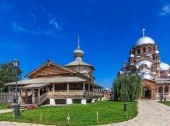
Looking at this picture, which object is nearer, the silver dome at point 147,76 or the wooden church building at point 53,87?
the wooden church building at point 53,87

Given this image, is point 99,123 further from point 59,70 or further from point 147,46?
point 147,46

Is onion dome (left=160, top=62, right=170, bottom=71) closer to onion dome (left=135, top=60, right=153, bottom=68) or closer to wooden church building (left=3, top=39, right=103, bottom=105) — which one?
onion dome (left=135, top=60, right=153, bottom=68)

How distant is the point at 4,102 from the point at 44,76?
7.92 metres

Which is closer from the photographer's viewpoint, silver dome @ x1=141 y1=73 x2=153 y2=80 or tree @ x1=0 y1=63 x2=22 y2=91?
tree @ x1=0 y1=63 x2=22 y2=91

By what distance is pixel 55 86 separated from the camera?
143ft

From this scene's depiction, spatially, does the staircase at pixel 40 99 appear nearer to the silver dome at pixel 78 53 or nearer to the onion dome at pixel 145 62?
the silver dome at pixel 78 53

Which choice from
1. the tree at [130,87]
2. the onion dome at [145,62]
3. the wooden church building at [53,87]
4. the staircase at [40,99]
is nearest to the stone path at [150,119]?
the wooden church building at [53,87]

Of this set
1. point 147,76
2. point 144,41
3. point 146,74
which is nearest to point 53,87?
point 147,76

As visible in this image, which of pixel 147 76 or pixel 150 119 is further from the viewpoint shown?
pixel 147 76

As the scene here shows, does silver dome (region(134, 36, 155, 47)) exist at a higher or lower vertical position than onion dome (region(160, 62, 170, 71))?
higher

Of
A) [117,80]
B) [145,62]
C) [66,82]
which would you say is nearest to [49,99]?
[66,82]

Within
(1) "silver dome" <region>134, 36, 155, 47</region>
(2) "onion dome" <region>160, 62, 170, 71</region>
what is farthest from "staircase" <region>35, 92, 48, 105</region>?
(2) "onion dome" <region>160, 62, 170, 71</region>

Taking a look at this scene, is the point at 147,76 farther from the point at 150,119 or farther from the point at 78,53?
the point at 150,119

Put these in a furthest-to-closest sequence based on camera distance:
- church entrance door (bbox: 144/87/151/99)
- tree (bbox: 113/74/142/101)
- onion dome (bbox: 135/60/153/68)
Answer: onion dome (bbox: 135/60/153/68), church entrance door (bbox: 144/87/151/99), tree (bbox: 113/74/142/101)
